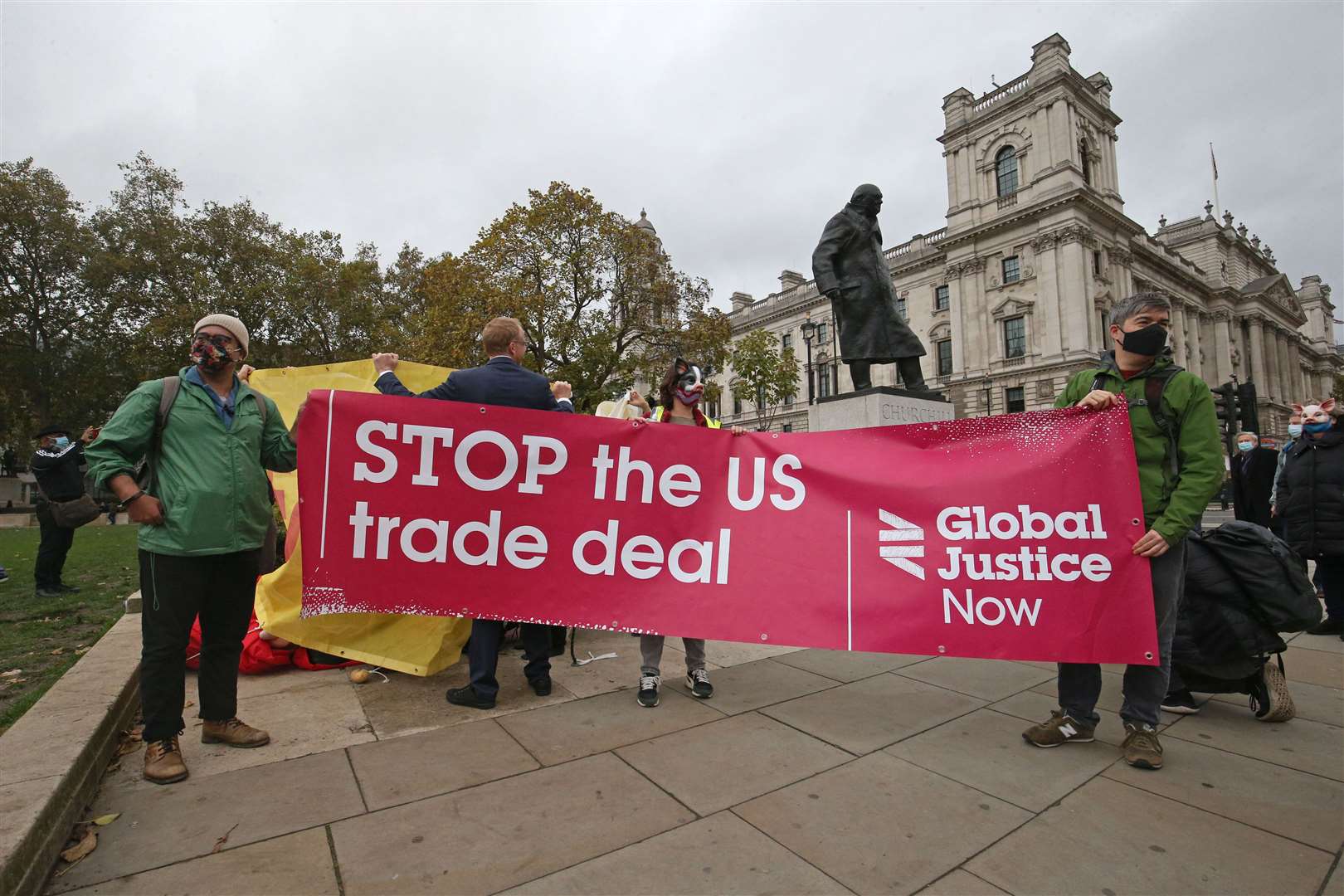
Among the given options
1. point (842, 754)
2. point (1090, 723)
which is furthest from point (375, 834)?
point (1090, 723)

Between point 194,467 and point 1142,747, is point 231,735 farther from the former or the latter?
point 1142,747

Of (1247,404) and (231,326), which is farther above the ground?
(1247,404)

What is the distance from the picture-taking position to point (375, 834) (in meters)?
2.40

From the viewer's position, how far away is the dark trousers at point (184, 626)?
294cm

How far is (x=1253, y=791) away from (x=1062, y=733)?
0.70 m

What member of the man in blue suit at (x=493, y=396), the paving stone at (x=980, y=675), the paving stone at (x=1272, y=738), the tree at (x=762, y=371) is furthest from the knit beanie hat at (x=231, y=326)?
the tree at (x=762, y=371)

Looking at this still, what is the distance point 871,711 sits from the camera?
3738 mm

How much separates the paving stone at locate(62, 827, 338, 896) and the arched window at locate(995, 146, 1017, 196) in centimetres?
5500

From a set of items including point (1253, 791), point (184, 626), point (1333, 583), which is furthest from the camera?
point (1333, 583)

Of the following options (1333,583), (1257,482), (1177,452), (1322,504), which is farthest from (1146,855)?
(1257,482)

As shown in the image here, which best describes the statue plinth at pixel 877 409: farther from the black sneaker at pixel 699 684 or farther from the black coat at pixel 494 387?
the black coat at pixel 494 387

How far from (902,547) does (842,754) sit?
1058mm

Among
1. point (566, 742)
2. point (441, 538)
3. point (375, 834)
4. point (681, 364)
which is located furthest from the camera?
point (681, 364)

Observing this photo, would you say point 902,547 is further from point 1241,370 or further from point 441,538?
point 1241,370
